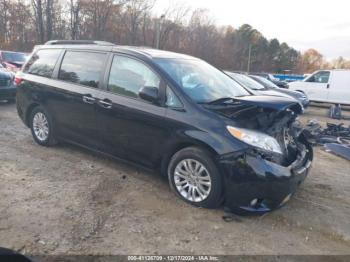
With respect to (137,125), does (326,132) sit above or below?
below

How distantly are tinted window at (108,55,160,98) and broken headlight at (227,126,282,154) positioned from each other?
3.83ft

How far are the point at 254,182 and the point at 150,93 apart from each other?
1598mm

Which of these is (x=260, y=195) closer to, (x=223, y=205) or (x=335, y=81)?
(x=223, y=205)

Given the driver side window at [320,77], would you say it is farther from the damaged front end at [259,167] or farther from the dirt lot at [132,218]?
the damaged front end at [259,167]

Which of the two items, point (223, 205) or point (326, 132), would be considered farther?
point (326, 132)

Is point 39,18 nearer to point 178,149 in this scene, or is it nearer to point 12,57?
point 12,57

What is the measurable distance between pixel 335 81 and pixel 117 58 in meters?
13.6

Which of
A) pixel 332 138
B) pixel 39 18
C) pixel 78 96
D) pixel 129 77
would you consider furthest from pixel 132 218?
pixel 39 18

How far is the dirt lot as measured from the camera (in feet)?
9.93

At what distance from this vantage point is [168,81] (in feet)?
13.0

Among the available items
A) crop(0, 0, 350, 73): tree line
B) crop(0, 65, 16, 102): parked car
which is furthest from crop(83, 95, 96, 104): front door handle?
crop(0, 0, 350, 73): tree line

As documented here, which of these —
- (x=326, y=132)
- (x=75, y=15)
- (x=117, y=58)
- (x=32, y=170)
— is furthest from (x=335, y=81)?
(x=75, y=15)

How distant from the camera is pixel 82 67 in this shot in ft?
16.2

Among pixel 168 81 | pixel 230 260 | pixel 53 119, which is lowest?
pixel 230 260
